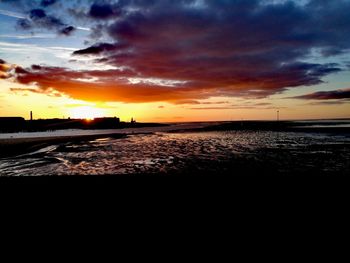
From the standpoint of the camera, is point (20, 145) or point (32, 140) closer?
point (20, 145)

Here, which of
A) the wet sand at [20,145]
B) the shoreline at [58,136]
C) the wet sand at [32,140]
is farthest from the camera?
the shoreline at [58,136]

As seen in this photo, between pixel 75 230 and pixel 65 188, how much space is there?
2542mm

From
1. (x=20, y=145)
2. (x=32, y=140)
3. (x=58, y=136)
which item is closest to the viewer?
(x=20, y=145)

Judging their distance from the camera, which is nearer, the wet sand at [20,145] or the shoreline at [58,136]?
the wet sand at [20,145]

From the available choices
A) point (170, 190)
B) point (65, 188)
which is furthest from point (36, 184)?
point (170, 190)

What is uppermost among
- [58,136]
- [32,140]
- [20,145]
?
[58,136]

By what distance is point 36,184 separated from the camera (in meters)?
7.01

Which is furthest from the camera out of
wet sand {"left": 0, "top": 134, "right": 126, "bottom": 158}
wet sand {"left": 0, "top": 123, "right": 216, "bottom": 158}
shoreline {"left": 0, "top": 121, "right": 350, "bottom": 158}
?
shoreline {"left": 0, "top": 121, "right": 350, "bottom": 158}

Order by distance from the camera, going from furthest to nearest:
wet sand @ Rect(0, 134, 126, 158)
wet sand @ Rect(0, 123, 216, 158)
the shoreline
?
the shoreline, wet sand @ Rect(0, 123, 216, 158), wet sand @ Rect(0, 134, 126, 158)

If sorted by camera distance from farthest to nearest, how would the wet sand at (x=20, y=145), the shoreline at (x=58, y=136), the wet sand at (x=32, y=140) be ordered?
1. the shoreline at (x=58, y=136)
2. the wet sand at (x=32, y=140)
3. the wet sand at (x=20, y=145)

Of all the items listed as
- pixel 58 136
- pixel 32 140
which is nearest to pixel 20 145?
pixel 32 140

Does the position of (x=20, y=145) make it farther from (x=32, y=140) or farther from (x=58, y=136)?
(x=58, y=136)

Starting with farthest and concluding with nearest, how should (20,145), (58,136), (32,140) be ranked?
(58,136), (32,140), (20,145)

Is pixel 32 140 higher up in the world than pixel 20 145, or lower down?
higher up
